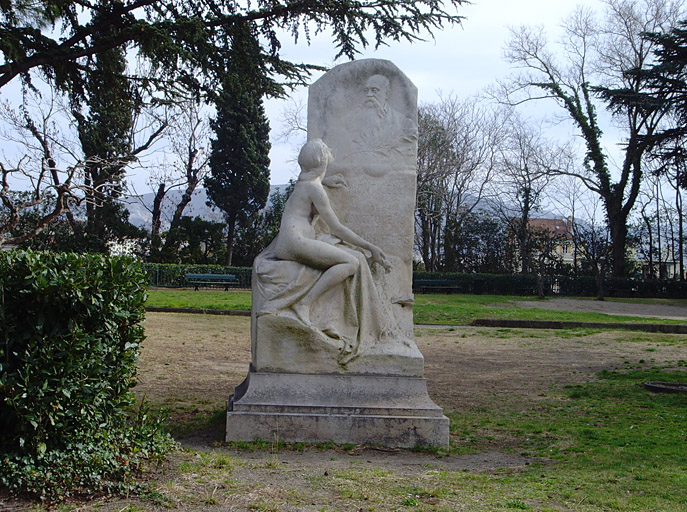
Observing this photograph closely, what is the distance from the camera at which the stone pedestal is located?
Result: 208 inches

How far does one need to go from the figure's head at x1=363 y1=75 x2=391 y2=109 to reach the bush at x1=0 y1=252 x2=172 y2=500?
2.76 metres

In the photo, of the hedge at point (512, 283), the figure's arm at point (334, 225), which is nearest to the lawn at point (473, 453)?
the figure's arm at point (334, 225)

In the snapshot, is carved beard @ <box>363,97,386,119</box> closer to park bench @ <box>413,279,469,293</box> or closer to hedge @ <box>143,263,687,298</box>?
hedge @ <box>143,263,687,298</box>

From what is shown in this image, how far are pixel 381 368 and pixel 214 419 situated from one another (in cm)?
155

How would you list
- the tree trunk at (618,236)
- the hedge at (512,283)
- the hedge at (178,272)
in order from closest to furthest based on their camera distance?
the hedge at (178,272), the hedge at (512,283), the tree trunk at (618,236)

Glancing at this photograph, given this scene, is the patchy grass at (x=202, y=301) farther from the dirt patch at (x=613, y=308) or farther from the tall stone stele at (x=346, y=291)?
the tall stone stele at (x=346, y=291)

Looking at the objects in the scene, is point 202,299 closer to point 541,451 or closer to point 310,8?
point 310,8

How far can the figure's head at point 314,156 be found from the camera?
577cm

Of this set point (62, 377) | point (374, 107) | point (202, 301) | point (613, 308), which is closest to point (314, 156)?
point (374, 107)

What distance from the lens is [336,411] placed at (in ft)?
17.6

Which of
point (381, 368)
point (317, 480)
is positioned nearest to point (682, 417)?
point (381, 368)

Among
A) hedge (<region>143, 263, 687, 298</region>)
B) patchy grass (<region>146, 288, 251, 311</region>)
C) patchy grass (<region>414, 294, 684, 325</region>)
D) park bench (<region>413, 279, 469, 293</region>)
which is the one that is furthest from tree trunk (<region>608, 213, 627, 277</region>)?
patchy grass (<region>146, 288, 251, 311</region>)

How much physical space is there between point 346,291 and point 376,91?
1754 mm

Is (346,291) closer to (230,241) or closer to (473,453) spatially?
(473,453)
